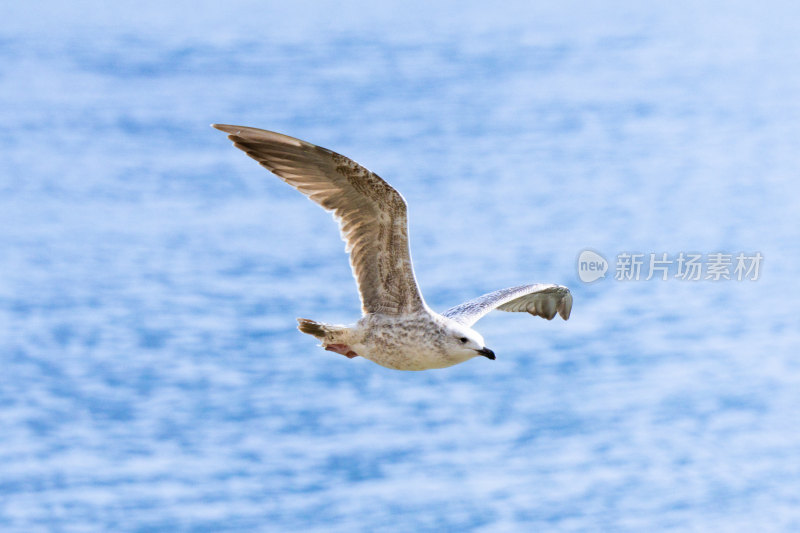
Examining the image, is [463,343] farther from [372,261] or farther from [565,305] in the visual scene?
[565,305]

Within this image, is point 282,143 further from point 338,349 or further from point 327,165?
point 338,349

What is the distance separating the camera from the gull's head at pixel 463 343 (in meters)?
5.41

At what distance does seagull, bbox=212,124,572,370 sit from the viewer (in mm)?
5363

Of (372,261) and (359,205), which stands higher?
(359,205)

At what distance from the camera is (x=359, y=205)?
545cm

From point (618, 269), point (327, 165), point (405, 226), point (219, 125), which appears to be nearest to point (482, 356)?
point (405, 226)

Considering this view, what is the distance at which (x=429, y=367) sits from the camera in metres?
5.53

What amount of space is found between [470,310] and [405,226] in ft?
2.98

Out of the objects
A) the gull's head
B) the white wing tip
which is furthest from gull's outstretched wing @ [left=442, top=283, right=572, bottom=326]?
the gull's head

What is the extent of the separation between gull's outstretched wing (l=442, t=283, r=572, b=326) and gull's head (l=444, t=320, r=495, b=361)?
45cm

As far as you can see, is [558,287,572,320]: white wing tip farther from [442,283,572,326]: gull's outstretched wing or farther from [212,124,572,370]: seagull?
[212,124,572,370]: seagull

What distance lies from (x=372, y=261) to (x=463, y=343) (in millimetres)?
551

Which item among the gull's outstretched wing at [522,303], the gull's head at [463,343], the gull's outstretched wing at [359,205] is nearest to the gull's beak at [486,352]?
the gull's head at [463,343]

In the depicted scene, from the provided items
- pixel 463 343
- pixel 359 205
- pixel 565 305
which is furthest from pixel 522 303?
pixel 359 205
